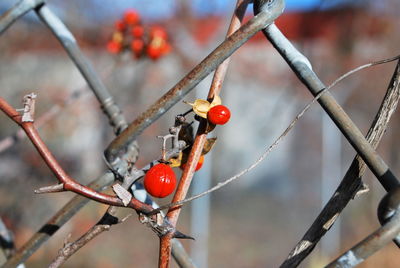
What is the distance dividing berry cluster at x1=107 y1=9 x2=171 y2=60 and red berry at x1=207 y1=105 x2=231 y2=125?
0.89 metres

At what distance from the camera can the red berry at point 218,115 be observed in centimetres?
46

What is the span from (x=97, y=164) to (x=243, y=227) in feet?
6.15

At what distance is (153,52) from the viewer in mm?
1377

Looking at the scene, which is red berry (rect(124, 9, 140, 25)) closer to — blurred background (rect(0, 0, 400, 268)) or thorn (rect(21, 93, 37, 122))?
blurred background (rect(0, 0, 400, 268))

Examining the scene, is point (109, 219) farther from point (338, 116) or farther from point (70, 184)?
point (338, 116)

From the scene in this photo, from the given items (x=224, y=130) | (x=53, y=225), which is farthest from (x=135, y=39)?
(x=224, y=130)

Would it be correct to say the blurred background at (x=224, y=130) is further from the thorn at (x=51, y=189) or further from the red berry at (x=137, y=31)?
the thorn at (x=51, y=189)

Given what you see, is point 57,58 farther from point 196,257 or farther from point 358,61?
point 358,61

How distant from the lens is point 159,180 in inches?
17.7

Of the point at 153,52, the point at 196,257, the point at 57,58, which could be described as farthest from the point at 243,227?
the point at 153,52

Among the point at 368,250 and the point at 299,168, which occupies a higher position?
the point at 299,168

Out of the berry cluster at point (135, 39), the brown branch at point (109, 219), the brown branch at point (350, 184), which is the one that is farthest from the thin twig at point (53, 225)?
the berry cluster at point (135, 39)

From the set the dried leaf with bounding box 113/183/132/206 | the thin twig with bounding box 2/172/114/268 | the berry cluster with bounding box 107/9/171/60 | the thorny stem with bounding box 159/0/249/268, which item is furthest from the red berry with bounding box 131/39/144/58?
the dried leaf with bounding box 113/183/132/206

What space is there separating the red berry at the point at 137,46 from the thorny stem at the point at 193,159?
2.82 feet
